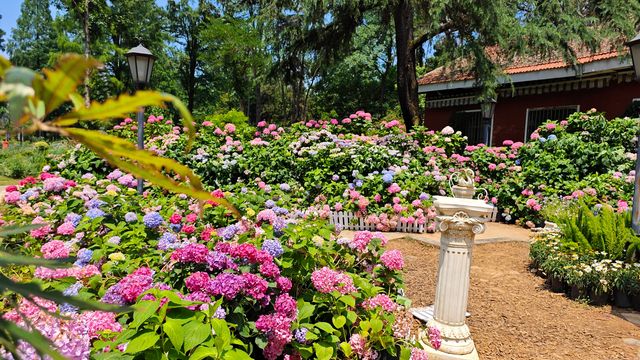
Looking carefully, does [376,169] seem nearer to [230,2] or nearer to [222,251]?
[222,251]

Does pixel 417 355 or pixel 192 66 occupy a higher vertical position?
pixel 192 66

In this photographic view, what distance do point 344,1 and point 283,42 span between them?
9.55 feet

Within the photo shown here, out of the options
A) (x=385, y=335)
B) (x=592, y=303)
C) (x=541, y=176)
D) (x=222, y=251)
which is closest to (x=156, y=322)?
(x=222, y=251)

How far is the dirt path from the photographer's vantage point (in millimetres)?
3041

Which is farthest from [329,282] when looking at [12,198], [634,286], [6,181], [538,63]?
[6,181]

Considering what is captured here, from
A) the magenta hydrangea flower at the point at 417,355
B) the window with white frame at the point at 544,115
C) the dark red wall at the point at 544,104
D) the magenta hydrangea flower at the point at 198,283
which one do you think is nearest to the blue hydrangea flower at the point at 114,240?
the magenta hydrangea flower at the point at 198,283

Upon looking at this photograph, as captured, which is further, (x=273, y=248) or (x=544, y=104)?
(x=544, y=104)

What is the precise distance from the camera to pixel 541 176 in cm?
785

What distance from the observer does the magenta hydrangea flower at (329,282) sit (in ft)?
6.51

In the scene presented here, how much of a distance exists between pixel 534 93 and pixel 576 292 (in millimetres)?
10113

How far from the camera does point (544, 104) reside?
→ 12.5 meters

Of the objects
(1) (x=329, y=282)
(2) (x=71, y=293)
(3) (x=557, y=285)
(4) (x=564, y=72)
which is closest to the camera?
(2) (x=71, y=293)

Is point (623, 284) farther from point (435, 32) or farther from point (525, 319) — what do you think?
point (435, 32)

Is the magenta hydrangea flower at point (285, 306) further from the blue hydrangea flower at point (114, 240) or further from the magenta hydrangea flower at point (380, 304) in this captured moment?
the blue hydrangea flower at point (114, 240)
